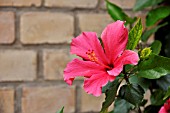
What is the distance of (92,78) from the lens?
532 millimetres

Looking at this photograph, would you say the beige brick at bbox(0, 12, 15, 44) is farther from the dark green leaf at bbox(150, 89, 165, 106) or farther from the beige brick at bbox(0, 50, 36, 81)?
the dark green leaf at bbox(150, 89, 165, 106)

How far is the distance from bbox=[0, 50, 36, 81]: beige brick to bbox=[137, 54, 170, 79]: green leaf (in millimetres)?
608

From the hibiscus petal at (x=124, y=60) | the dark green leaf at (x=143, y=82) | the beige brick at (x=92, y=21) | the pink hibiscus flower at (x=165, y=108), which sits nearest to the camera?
the hibiscus petal at (x=124, y=60)

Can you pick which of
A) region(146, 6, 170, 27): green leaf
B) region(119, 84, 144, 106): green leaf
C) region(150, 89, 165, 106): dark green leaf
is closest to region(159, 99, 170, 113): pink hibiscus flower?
region(119, 84, 144, 106): green leaf

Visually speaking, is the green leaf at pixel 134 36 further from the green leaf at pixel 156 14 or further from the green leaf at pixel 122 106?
the green leaf at pixel 156 14

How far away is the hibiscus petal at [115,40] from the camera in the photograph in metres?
0.54

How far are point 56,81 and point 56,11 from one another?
0.73 ft

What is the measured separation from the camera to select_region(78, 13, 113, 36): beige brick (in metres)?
1.18

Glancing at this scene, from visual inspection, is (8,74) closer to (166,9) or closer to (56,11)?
(56,11)

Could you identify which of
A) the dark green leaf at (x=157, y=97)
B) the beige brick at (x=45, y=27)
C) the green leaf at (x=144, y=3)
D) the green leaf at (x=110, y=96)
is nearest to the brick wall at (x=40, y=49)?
the beige brick at (x=45, y=27)

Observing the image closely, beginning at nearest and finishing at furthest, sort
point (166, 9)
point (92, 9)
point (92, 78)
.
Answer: point (92, 78)
point (166, 9)
point (92, 9)

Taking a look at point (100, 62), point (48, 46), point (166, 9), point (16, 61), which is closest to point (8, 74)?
point (16, 61)

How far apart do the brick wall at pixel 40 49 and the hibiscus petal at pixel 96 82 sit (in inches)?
25.0

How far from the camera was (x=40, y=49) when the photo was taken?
1.15 metres
